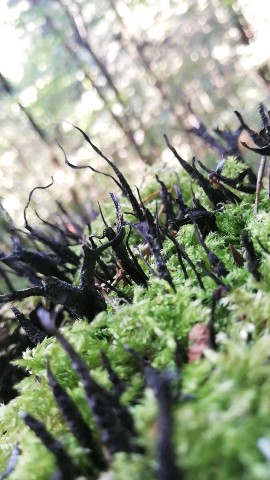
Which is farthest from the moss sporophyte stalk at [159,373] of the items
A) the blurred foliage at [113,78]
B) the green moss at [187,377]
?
the blurred foliage at [113,78]

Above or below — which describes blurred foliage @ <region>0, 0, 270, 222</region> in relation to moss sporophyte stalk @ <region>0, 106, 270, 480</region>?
above

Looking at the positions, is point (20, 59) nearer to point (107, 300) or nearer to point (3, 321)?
point (3, 321)

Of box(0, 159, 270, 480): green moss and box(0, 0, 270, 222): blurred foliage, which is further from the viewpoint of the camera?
box(0, 0, 270, 222): blurred foliage

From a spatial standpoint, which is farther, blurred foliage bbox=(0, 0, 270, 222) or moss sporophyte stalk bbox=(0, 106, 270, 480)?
blurred foliage bbox=(0, 0, 270, 222)

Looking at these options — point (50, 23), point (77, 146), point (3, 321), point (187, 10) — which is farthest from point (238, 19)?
point (3, 321)

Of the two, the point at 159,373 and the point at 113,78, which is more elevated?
the point at 113,78

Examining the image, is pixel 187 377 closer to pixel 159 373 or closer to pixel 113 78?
pixel 159 373

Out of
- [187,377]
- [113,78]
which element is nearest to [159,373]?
[187,377]

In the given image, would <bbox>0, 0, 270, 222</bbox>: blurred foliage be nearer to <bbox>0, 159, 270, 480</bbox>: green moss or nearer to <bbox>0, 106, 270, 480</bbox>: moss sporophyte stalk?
<bbox>0, 106, 270, 480</bbox>: moss sporophyte stalk

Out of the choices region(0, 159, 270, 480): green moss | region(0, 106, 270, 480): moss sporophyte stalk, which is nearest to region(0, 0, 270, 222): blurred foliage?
Answer: region(0, 106, 270, 480): moss sporophyte stalk
